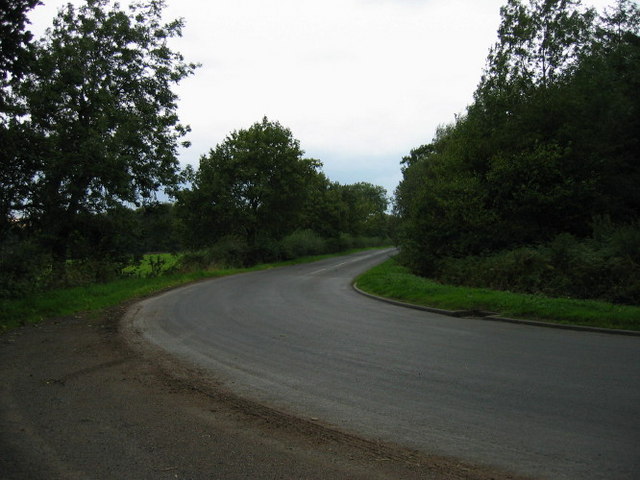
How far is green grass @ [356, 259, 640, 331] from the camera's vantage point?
10.8 m

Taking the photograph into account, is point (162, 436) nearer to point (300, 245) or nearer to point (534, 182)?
point (534, 182)

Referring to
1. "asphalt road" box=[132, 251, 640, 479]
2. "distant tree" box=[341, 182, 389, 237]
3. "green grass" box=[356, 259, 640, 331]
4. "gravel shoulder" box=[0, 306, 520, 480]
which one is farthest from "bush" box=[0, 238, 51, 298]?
"distant tree" box=[341, 182, 389, 237]

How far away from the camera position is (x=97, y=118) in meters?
22.9

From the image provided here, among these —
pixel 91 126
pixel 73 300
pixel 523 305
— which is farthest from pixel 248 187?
pixel 523 305

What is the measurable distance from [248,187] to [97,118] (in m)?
17.3

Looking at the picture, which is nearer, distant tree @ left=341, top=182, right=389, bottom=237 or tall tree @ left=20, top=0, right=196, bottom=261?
tall tree @ left=20, top=0, right=196, bottom=261

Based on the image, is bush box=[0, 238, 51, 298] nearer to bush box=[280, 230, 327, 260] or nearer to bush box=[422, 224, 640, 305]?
bush box=[422, 224, 640, 305]

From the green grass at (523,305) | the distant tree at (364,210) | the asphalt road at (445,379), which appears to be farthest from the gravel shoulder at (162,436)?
the distant tree at (364,210)

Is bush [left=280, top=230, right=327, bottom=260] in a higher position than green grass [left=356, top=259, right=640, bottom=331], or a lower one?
higher

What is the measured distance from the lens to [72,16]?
Result: 24000 mm

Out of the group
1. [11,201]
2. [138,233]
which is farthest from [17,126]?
[138,233]

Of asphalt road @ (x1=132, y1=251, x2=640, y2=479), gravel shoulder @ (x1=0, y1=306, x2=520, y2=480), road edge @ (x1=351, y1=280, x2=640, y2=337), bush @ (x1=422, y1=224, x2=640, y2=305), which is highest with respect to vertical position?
bush @ (x1=422, y1=224, x2=640, y2=305)

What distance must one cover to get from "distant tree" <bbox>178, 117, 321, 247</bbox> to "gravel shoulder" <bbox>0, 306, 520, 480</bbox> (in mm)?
31402

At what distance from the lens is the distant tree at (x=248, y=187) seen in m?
38.1
